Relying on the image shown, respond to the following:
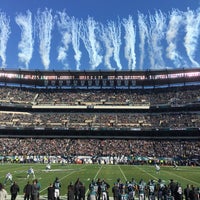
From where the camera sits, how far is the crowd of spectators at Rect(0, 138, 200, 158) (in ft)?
221

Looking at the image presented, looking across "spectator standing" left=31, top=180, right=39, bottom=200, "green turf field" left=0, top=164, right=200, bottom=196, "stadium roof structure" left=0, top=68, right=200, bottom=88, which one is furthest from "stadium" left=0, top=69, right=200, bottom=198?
"spectator standing" left=31, top=180, right=39, bottom=200

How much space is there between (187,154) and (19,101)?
39.6m

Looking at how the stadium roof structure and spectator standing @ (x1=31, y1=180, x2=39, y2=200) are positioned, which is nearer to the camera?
spectator standing @ (x1=31, y1=180, x2=39, y2=200)

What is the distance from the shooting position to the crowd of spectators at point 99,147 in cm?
6744

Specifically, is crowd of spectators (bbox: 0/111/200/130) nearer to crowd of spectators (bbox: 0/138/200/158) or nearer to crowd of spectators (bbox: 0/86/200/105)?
crowd of spectators (bbox: 0/86/200/105)

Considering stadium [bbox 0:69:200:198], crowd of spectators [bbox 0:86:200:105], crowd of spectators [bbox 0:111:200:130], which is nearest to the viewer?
stadium [bbox 0:69:200:198]

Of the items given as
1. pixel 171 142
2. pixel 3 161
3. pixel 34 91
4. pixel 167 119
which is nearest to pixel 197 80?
pixel 167 119

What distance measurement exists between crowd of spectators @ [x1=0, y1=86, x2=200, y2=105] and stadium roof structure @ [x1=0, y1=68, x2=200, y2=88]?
143 centimetres

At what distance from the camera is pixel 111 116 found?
8200 cm

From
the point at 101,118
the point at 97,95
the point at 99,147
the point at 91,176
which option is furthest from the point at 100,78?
the point at 91,176

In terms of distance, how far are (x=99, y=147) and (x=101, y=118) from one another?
11.1m

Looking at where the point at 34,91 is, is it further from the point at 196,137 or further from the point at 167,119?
the point at 196,137

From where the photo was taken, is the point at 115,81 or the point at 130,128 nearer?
the point at 130,128

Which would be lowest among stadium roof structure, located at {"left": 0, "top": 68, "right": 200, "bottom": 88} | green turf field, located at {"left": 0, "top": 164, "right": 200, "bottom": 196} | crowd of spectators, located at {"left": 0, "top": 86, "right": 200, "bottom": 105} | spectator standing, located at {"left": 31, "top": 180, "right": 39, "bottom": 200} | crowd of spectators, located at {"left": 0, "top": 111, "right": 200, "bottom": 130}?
green turf field, located at {"left": 0, "top": 164, "right": 200, "bottom": 196}
